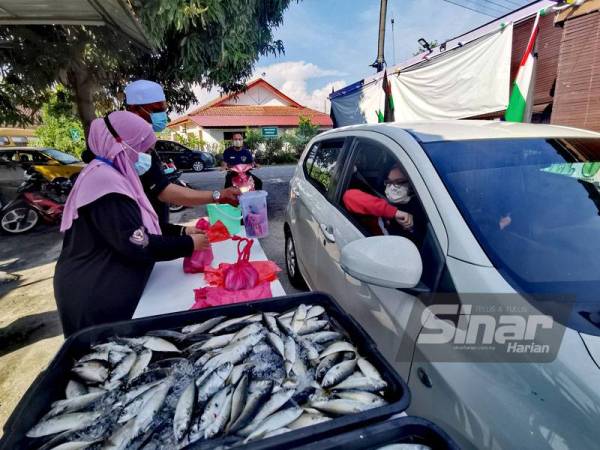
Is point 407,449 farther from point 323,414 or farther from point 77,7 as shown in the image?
point 77,7

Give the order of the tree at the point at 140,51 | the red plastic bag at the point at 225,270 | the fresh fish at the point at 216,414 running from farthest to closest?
the tree at the point at 140,51 → the red plastic bag at the point at 225,270 → the fresh fish at the point at 216,414

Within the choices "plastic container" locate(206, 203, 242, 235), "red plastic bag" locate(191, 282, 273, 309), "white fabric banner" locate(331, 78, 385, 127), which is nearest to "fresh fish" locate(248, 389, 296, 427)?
"red plastic bag" locate(191, 282, 273, 309)

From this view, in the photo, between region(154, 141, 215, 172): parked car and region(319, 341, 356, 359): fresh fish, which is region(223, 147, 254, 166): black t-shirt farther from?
region(154, 141, 215, 172): parked car

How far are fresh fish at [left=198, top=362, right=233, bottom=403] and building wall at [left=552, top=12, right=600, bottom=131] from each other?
4.57 m

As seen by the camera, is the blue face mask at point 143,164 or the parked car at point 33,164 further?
the parked car at point 33,164

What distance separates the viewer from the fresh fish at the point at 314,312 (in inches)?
53.3

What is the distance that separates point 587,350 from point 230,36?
780cm

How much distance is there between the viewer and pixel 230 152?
7.56 m

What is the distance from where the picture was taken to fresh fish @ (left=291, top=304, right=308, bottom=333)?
4.24 ft

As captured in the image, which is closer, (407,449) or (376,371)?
(407,449)

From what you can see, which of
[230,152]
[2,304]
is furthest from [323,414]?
[230,152]

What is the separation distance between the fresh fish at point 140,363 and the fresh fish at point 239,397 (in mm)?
336

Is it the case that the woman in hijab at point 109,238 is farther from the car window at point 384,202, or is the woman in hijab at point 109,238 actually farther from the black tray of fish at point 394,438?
the black tray of fish at point 394,438

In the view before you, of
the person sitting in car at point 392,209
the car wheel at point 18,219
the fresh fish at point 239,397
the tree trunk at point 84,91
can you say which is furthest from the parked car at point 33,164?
the fresh fish at point 239,397
